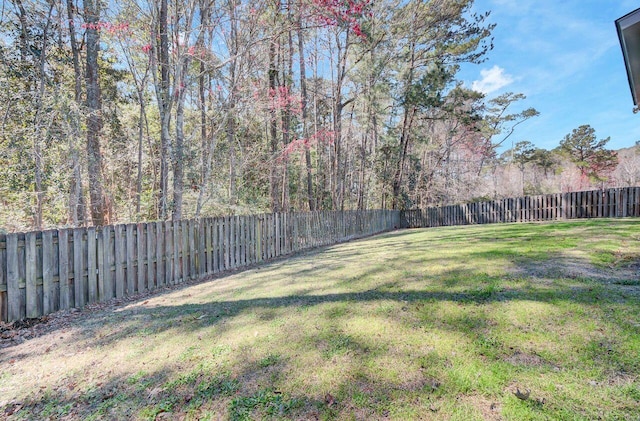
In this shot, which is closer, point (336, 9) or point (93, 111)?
point (336, 9)

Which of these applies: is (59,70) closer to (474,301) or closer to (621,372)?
(474,301)

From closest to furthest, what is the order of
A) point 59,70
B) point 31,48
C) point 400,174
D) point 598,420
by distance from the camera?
point 598,420
point 31,48
point 59,70
point 400,174

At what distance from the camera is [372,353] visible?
230 cm

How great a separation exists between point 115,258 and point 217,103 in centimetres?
695

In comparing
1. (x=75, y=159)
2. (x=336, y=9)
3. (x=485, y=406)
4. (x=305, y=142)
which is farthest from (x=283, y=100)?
(x=485, y=406)

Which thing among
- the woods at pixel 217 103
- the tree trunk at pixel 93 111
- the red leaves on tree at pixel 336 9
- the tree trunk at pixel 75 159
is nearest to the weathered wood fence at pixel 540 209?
the woods at pixel 217 103

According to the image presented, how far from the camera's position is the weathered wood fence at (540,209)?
11.7m

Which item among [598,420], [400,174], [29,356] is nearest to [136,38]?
[29,356]

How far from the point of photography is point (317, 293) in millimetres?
3891

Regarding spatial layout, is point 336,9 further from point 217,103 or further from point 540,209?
point 540,209

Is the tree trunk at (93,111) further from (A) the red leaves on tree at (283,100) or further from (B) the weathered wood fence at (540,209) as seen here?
(B) the weathered wood fence at (540,209)

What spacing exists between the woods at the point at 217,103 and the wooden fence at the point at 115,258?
147 centimetres

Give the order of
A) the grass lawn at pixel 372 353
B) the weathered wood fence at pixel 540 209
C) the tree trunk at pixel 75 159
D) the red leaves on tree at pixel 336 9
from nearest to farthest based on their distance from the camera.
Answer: the grass lawn at pixel 372 353 → the red leaves on tree at pixel 336 9 → the tree trunk at pixel 75 159 → the weathered wood fence at pixel 540 209

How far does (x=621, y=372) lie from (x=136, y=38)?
1059 cm
